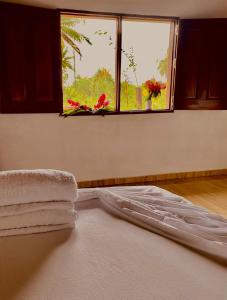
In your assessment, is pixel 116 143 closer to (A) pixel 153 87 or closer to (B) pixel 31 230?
(A) pixel 153 87

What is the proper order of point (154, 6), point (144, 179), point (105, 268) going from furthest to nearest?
point (144, 179) → point (154, 6) → point (105, 268)

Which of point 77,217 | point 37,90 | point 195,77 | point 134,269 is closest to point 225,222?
point 134,269

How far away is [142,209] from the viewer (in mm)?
1012

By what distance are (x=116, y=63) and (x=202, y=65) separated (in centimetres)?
103

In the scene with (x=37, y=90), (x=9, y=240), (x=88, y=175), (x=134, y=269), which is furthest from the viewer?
(x=88, y=175)

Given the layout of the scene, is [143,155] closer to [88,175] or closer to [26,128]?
[88,175]

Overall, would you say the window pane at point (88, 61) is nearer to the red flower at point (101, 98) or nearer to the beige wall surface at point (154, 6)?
the red flower at point (101, 98)

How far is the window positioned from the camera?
290cm

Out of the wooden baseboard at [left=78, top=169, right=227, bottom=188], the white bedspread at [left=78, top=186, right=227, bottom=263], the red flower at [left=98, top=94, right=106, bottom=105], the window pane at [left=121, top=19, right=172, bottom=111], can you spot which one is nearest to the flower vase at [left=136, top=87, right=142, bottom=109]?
the window pane at [left=121, top=19, right=172, bottom=111]

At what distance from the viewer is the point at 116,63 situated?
3.00 m

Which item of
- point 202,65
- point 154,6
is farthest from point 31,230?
point 202,65

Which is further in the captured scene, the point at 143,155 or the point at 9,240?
the point at 143,155

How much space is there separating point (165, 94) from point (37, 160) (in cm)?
172

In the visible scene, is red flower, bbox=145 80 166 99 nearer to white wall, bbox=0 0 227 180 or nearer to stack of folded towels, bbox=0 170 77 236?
white wall, bbox=0 0 227 180
